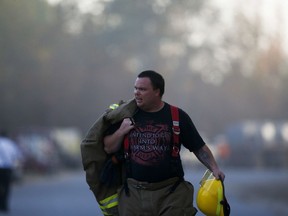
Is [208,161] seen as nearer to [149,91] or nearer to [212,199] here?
[212,199]

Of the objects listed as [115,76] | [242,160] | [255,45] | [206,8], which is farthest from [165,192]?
[255,45]

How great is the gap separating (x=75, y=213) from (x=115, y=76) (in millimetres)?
41859

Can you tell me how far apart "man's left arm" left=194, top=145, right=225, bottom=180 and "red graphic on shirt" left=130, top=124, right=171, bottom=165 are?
1.18 feet

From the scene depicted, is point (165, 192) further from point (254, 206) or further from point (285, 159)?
point (285, 159)

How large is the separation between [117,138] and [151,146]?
0.88 feet

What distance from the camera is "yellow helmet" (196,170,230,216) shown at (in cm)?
796

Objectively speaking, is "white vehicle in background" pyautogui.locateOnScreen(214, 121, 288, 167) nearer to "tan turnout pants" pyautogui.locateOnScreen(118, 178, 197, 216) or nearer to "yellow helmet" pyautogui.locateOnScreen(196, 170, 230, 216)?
"yellow helmet" pyautogui.locateOnScreen(196, 170, 230, 216)

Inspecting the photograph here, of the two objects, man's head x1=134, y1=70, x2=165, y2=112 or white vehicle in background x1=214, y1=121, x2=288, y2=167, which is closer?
man's head x1=134, y1=70, x2=165, y2=112

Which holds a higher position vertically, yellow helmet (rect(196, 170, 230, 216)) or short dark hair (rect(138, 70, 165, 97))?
short dark hair (rect(138, 70, 165, 97))

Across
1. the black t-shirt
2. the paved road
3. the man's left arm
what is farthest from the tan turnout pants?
the paved road

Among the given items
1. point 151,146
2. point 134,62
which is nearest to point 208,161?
point 151,146

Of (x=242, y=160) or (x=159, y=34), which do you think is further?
(x=159, y=34)

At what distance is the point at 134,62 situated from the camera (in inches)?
2365

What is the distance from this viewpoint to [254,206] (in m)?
22.9
